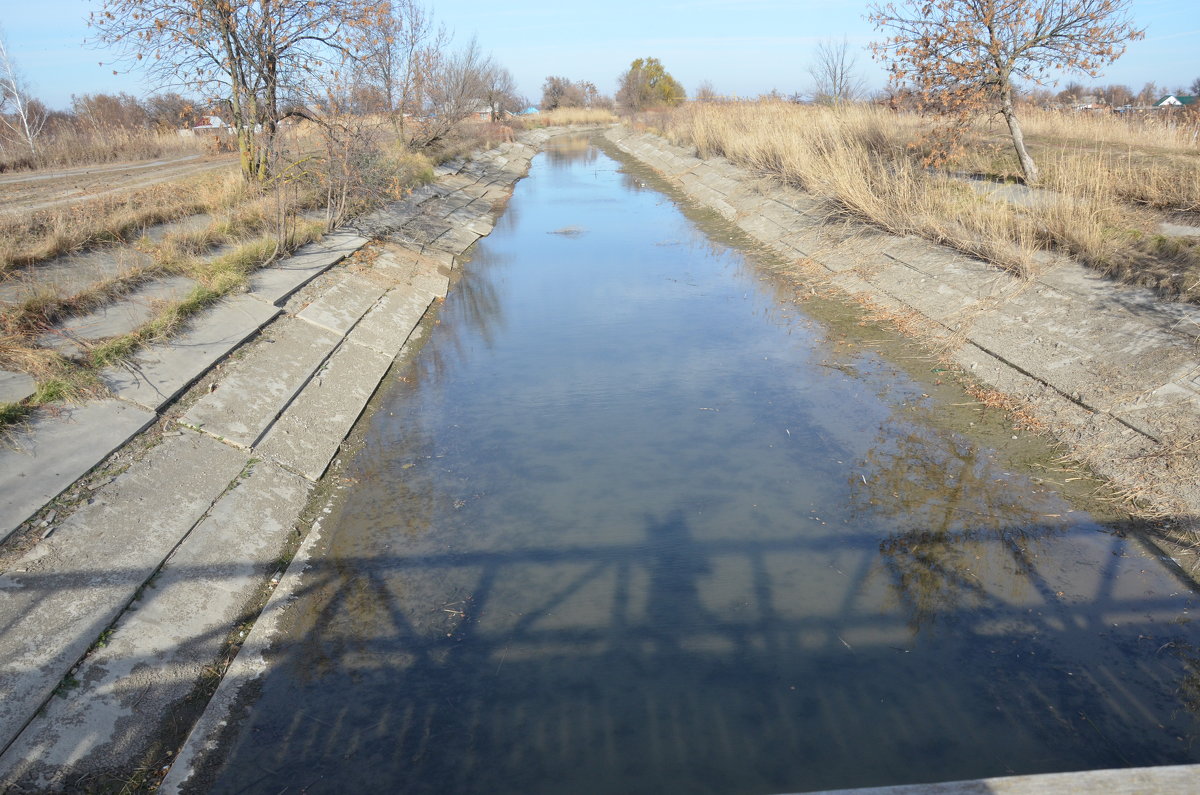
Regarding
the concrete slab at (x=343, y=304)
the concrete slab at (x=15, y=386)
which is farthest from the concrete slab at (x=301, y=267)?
the concrete slab at (x=15, y=386)

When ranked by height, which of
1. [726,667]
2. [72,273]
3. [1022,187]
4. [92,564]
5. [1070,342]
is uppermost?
[1022,187]

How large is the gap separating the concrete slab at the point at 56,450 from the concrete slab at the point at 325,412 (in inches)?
38.0

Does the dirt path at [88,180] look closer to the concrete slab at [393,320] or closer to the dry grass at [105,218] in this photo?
the dry grass at [105,218]

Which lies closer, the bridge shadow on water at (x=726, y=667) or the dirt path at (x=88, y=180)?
the bridge shadow on water at (x=726, y=667)

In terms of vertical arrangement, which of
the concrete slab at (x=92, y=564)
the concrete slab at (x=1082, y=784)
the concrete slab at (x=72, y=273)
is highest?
the concrete slab at (x=72, y=273)

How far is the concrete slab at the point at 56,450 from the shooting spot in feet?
13.8

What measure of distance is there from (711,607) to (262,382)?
440 centimetres

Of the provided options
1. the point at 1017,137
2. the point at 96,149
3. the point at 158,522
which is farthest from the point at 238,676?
the point at 96,149

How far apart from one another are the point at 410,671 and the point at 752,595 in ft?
6.66

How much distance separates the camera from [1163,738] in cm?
333

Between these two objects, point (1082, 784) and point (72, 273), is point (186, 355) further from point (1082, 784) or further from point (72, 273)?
point (1082, 784)

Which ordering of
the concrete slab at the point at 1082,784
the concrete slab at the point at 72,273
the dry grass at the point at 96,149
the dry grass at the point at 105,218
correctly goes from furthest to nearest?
the dry grass at the point at 96,149 → the dry grass at the point at 105,218 → the concrete slab at the point at 72,273 → the concrete slab at the point at 1082,784

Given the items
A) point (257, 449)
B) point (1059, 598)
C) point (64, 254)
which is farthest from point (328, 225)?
point (1059, 598)

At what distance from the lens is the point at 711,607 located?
170 inches
